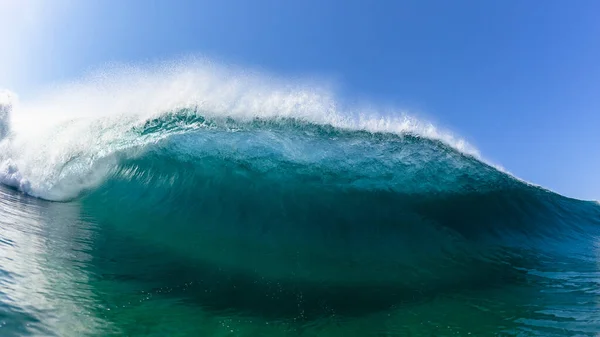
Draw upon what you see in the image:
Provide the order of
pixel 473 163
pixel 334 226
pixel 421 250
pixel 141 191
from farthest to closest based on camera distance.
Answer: pixel 473 163 < pixel 141 191 < pixel 334 226 < pixel 421 250

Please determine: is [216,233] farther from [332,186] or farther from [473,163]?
[473,163]

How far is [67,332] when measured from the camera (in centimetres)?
340

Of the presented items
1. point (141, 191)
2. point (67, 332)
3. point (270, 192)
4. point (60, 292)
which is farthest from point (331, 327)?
point (141, 191)

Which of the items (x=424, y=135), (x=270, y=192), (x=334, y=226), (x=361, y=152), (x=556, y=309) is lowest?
(x=556, y=309)

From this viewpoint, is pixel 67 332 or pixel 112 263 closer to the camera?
pixel 67 332

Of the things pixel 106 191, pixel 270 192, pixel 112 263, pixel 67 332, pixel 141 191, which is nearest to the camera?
pixel 67 332

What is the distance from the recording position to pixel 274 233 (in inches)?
295

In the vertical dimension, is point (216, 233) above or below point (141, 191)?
below

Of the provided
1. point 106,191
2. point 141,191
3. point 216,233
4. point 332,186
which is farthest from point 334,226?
point 106,191

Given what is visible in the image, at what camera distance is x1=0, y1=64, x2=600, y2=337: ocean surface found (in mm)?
4332

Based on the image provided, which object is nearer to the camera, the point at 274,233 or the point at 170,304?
the point at 170,304

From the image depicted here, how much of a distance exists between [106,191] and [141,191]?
1.42 metres

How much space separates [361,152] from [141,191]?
19.0ft

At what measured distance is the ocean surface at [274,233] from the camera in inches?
171
